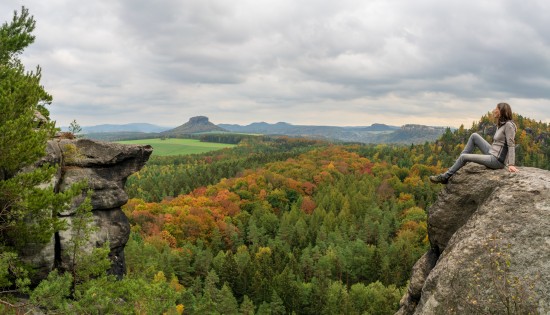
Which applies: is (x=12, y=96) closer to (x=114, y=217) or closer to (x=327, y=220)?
(x=114, y=217)

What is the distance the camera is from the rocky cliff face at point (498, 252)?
10.2m

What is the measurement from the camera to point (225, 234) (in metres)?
95.0

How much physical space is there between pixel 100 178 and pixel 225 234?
73.1 m

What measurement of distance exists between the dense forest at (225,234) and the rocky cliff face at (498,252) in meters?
14.0

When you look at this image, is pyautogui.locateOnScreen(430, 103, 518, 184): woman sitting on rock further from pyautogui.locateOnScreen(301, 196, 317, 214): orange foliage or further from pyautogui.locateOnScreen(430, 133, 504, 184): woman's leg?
pyautogui.locateOnScreen(301, 196, 317, 214): orange foliage

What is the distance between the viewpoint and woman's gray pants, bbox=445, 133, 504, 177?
1395 centimetres

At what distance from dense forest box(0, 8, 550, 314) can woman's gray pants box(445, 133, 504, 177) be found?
16.2 meters

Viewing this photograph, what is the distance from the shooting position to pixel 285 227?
316 feet

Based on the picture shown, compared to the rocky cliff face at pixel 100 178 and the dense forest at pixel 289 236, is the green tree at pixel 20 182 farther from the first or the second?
the dense forest at pixel 289 236

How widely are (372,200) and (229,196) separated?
166 ft

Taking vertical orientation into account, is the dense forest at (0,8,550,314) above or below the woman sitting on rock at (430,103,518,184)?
below

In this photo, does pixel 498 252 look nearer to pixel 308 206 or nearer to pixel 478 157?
pixel 478 157

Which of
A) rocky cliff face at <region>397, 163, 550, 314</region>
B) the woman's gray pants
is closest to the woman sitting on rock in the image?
the woman's gray pants

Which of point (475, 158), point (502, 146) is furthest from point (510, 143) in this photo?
point (475, 158)
